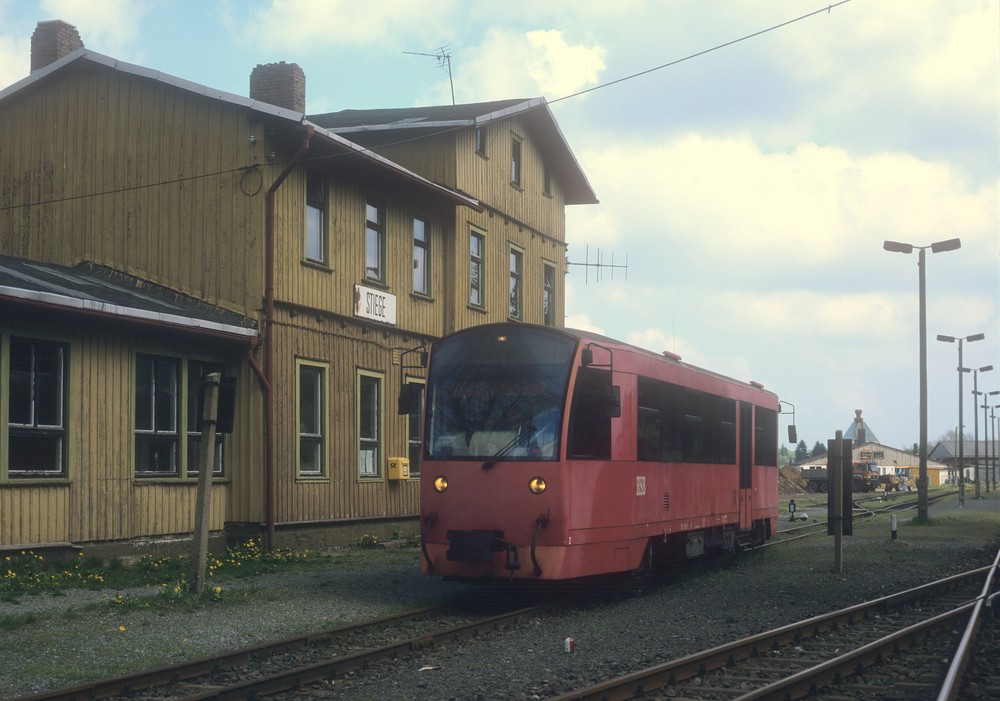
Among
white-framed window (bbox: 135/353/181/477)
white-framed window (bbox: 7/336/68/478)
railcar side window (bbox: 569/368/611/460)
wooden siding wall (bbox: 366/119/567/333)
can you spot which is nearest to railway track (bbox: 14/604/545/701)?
railcar side window (bbox: 569/368/611/460)

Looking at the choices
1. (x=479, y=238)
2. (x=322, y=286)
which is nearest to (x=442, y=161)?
(x=479, y=238)

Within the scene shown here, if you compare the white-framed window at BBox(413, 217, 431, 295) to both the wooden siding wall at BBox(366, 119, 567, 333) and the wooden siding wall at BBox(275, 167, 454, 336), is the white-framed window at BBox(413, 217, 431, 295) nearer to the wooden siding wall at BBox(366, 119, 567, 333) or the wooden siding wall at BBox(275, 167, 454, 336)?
the wooden siding wall at BBox(275, 167, 454, 336)

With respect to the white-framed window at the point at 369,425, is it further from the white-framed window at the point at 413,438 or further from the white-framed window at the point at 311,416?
the white-framed window at the point at 311,416

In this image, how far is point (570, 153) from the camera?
3094 cm

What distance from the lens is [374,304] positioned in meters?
22.7

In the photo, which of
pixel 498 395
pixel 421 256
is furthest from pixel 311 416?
pixel 498 395

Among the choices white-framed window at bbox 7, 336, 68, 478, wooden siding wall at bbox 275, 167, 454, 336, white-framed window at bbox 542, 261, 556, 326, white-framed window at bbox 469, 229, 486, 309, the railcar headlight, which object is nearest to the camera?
the railcar headlight

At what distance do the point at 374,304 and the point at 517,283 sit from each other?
7.21 meters

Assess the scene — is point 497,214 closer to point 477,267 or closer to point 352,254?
point 477,267

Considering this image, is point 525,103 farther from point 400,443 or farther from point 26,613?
point 26,613

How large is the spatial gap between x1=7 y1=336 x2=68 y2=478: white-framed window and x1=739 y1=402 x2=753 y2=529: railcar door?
10137mm

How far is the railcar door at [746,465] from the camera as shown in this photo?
1948cm

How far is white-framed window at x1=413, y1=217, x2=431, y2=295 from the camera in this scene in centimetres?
2464

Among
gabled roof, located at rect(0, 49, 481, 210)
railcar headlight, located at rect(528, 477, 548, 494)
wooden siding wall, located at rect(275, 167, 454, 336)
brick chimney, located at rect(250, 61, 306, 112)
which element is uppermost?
brick chimney, located at rect(250, 61, 306, 112)
